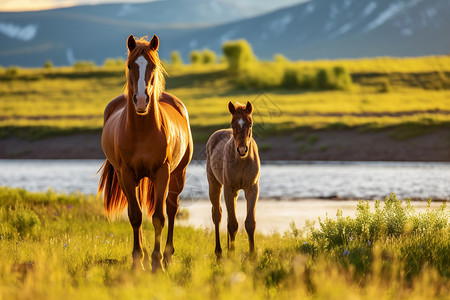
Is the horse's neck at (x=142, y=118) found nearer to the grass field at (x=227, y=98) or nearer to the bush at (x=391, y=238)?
the bush at (x=391, y=238)

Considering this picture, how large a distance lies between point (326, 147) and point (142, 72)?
27.1 meters

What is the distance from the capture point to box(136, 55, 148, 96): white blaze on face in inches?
239

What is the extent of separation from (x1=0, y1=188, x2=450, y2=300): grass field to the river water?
3121mm

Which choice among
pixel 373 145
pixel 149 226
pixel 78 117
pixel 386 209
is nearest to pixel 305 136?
pixel 373 145

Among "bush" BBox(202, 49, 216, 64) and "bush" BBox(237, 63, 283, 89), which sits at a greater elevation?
"bush" BBox(202, 49, 216, 64)

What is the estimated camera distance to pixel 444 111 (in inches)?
1663

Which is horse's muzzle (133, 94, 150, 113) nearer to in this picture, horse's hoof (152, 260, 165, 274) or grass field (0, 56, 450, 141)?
horse's hoof (152, 260, 165, 274)

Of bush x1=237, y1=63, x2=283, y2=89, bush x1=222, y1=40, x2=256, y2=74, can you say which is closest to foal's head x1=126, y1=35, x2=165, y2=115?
bush x1=237, y1=63, x2=283, y2=89

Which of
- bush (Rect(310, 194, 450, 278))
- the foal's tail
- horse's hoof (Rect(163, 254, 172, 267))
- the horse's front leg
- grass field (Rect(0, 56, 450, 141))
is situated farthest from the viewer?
grass field (Rect(0, 56, 450, 141))

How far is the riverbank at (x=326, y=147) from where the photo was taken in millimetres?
30641

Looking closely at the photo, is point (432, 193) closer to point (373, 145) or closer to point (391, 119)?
point (373, 145)

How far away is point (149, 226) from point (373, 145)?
2244 cm

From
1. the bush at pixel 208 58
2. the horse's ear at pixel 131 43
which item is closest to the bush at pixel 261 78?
the bush at pixel 208 58

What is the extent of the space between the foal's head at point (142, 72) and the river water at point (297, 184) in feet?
16.8
